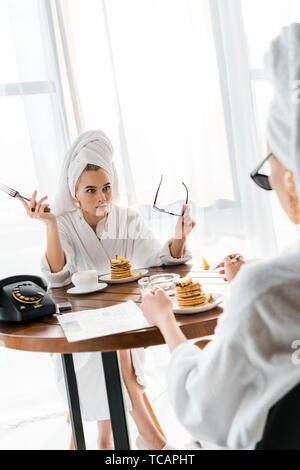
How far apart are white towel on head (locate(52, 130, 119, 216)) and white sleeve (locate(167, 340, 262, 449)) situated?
1.46m

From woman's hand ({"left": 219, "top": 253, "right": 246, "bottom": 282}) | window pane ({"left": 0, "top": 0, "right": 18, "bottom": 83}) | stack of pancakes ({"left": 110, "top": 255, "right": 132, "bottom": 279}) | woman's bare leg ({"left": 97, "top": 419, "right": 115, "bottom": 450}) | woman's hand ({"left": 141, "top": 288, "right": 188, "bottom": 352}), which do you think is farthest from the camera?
window pane ({"left": 0, "top": 0, "right": 18, "bottom": 83})

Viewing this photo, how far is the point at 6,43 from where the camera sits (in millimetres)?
2803

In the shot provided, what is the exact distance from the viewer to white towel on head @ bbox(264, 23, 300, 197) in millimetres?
781

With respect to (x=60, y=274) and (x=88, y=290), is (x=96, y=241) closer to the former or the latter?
(x=60, y=274)

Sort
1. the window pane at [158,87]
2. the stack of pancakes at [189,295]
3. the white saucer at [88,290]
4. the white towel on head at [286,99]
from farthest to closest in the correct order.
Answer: the window pane at [158,87] → the white saucer at [88,290] → the stack of pancakes at [189,295] → the white towel on head at [286,99]

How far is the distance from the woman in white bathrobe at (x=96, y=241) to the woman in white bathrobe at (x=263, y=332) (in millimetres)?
1236

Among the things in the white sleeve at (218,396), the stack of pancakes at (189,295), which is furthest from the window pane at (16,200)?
the white sleeve at (218,396)

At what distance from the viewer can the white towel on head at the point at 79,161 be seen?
223 centimetres

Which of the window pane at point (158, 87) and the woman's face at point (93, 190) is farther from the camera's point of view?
the window pane at point (158, 87)

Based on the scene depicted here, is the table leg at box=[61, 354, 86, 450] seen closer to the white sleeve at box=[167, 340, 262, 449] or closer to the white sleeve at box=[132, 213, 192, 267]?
the white sleeve at box=[132, 213, 192, 267]

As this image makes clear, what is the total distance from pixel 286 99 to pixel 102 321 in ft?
2.73

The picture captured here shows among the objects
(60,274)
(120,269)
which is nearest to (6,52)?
(60,274)

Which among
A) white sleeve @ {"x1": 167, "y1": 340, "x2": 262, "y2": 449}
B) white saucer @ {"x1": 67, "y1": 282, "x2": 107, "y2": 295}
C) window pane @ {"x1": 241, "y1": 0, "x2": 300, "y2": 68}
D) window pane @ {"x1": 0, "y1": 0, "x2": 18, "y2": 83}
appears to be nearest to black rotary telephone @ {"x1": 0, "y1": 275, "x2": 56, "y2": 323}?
white saucer @ {"x1": 67, "y1": 282, "x2": 107, "y2": 295}

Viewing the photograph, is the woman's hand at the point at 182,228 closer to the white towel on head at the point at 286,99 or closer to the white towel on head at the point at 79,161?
the white towel on head at the point at 79,161
